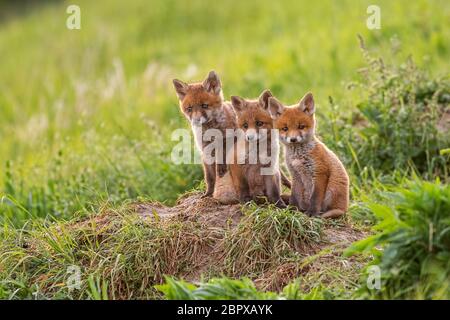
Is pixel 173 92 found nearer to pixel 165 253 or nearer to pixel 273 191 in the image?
pixel 273 191

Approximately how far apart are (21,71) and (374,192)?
14241 mm

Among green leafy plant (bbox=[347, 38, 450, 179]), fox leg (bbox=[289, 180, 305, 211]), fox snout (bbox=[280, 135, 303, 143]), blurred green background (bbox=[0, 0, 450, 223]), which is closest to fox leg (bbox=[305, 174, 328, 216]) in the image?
fox leg (bbox=[289, 180, 305, 211])

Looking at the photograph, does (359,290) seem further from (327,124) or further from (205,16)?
(205,16)

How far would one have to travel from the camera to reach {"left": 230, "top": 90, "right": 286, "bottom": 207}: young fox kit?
7441 millimetres

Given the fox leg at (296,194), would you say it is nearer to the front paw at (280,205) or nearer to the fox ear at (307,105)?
the front paw at (280,205)

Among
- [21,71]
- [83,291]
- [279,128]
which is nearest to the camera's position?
[83,291]

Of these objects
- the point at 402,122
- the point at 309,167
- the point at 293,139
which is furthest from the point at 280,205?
the point at 402,122

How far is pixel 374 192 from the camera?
29.6 feet

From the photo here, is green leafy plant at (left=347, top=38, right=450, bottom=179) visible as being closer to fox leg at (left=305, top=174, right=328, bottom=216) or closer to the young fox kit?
fox leg at (left=305, top=174, right=328, bottom=216)

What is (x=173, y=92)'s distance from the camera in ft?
53.6

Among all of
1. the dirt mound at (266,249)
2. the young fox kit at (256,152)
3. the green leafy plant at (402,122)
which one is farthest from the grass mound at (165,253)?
the green leafy plant at (402,122)

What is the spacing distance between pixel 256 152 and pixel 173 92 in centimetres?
897

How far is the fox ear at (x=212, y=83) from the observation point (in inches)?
313
